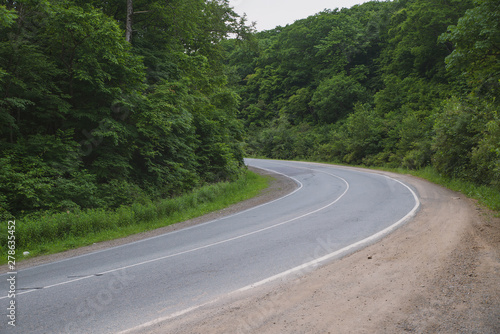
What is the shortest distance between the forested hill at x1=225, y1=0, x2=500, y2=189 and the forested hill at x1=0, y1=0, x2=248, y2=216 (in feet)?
37.8

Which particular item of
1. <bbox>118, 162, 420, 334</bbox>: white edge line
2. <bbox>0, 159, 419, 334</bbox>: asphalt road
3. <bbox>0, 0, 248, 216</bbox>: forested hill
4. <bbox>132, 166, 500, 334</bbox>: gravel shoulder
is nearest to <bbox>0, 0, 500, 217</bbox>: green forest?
<bbox>0, 0, 248, 216</bbox>: forested hill

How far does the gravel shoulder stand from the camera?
4008mm

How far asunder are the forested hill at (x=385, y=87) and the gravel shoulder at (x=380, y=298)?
5335 mm

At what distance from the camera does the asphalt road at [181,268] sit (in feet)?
15.3

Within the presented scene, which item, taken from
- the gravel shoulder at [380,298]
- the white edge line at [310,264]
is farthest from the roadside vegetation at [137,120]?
the gravel shoulder at [380,298]

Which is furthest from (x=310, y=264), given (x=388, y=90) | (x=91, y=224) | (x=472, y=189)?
(x=388, y=90)

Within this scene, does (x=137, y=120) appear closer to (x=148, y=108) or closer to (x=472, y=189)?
(x=148, y=108)

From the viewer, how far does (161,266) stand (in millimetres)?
6668

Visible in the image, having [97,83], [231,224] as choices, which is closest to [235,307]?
[231,224]

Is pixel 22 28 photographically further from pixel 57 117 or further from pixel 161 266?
pixel 161 266

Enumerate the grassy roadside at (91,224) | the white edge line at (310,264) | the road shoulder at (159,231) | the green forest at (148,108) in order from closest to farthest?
the white edge line at (310,264) → the road shoulder at (159,231) → the grassy roadside at (91,224) → the green forest at (148,108)

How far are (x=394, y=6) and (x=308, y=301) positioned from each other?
55.2 metres

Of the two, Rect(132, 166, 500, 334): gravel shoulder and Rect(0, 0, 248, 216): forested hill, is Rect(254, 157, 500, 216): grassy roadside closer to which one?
Rect(132, 166, 500, 334): gravel shoulder

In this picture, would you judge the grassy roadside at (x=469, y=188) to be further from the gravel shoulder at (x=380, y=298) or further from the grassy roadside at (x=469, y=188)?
the gravel shoulder at (x=380, y=298)
